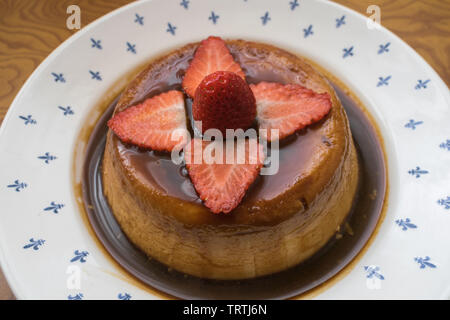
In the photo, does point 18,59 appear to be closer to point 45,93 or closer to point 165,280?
point 45,93

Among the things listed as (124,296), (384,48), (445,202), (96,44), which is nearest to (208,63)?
(96,44)

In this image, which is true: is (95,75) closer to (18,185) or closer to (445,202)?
(18,185)

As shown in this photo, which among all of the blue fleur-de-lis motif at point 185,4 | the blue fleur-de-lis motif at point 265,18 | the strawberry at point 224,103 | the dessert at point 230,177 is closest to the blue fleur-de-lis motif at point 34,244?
the dessert at point 230,177

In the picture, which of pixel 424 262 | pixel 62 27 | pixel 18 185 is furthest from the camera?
pixel 62 27

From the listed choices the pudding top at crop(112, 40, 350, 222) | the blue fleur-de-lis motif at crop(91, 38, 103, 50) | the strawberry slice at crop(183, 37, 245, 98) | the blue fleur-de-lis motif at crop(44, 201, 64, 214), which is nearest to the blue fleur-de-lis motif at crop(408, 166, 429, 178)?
the pudding top at crop(112, 40, 350, 222)

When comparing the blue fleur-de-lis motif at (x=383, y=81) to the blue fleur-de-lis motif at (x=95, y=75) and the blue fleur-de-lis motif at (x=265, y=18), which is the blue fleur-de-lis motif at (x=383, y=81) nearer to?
the blue fleur-de-lis motif at (x=265, y=18)

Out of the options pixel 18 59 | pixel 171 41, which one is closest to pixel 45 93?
pixel 18 59

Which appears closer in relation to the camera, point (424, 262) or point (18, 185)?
→ point (424, 262)
